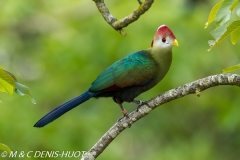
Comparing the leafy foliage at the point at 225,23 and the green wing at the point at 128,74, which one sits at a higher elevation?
the green wing at the point at 128,74

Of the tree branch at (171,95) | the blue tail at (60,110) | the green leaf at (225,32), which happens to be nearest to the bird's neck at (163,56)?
the blue tail at (60,110)

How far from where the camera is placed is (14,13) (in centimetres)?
827

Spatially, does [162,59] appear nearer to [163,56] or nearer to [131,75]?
[163,56]

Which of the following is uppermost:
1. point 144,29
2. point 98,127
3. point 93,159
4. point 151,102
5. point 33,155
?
point 144,29

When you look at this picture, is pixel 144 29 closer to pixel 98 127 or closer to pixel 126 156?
pixel 98 127

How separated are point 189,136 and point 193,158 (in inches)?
16.7

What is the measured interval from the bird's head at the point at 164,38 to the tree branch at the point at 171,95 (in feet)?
2.90

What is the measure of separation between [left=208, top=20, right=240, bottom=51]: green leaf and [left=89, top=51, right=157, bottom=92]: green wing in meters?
1.61

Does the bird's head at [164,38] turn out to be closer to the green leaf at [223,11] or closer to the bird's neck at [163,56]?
the bird's neck at [163,56]

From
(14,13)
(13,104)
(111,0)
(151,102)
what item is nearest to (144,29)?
(111,0)

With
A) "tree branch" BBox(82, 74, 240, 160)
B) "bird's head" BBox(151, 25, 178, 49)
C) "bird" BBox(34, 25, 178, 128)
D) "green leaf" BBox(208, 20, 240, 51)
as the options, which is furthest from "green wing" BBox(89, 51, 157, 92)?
"green leaf" BBox(208, 20, 240, 51)

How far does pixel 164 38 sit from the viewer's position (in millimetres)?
4496

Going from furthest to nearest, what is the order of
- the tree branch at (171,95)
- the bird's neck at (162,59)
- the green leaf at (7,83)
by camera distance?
the bird's neck at (162,59) < the tree branch at (171,95) < the green leaf at (7,83)

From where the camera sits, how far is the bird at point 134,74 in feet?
14.8
